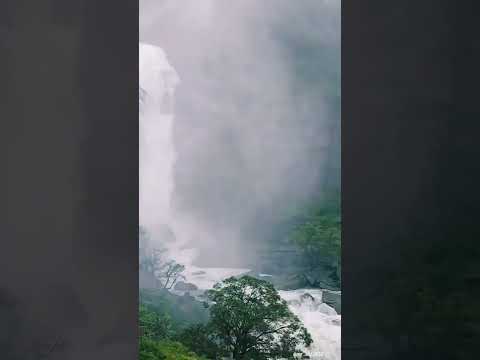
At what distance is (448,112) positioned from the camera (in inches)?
82.7

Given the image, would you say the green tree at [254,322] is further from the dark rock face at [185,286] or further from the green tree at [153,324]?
the green tree at [153,324]

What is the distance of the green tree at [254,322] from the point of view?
4.36 m

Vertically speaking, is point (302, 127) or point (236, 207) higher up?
point (302, 127)

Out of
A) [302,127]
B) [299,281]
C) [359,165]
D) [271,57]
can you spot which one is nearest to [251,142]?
[302,127]

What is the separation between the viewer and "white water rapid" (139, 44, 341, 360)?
4559 millimetres

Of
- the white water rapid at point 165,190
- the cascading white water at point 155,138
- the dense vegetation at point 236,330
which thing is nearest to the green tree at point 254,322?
the dense vegetation at point 236,330

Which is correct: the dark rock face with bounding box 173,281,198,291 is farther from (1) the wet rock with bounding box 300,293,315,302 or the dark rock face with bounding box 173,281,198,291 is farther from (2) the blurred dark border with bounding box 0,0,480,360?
(2) the blurred dark border with bounding box 0,0,480,360
